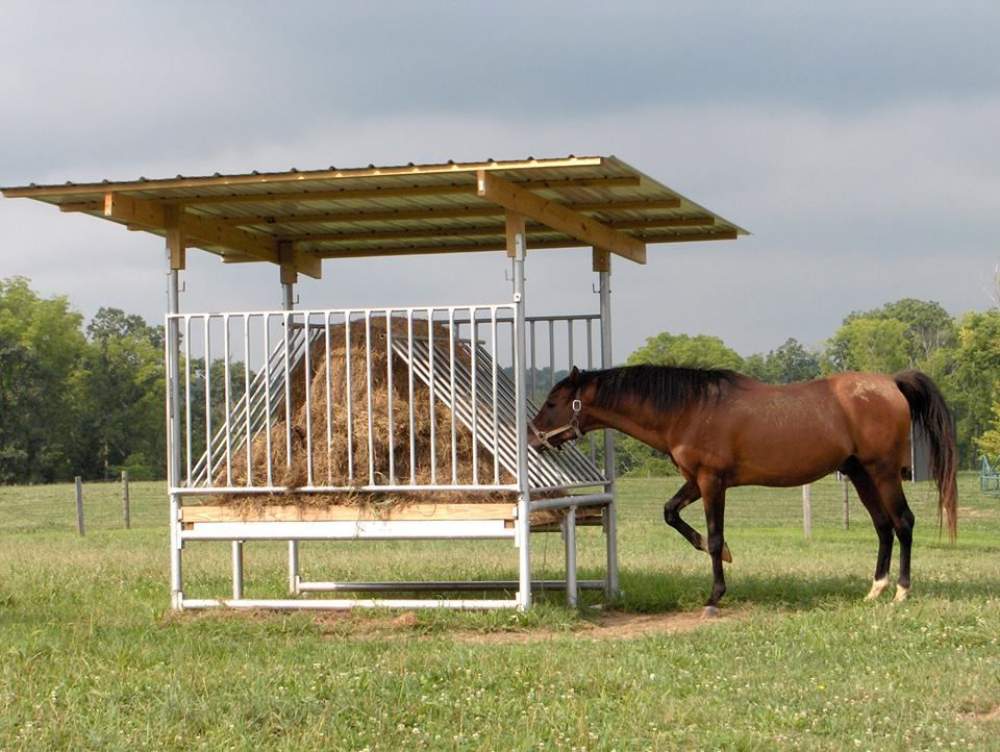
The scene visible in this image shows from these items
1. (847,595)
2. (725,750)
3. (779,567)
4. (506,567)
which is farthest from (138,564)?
(725,750)

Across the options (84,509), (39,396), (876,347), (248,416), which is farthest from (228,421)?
(876,347)

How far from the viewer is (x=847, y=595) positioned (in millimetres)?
12398

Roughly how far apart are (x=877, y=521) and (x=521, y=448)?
359 centimetres

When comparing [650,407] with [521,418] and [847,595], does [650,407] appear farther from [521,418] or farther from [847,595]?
[847,595]

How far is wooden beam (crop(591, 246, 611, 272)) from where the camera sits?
1341 cm

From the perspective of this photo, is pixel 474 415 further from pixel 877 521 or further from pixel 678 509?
pixel 877 521

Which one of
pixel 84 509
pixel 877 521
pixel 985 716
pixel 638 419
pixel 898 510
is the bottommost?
pixel 84 509

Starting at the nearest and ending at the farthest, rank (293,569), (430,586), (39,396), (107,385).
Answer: (430,586)
(293,569)
(39,396)
(107,385)

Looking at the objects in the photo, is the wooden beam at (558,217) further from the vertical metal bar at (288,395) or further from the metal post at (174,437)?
the metal post at (174,437)

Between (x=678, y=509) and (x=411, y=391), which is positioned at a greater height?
(x=411, y=391)

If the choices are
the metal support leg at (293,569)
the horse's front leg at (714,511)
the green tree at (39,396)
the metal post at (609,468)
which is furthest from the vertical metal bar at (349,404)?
the green tree at (39,396)

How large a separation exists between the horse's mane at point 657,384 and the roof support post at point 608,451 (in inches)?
21.4

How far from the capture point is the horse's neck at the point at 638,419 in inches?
475

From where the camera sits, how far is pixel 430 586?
513 inches
